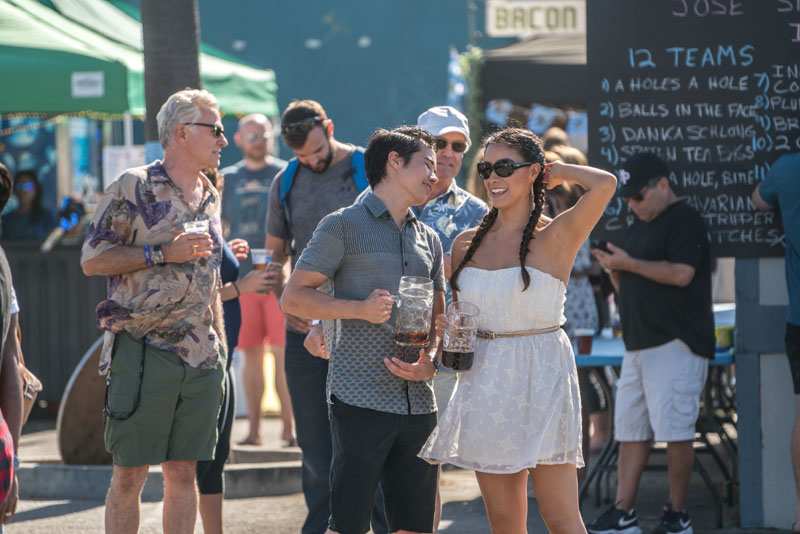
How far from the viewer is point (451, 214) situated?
20.3 feet

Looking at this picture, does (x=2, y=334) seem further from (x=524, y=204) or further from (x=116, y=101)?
(x=116, y=101)

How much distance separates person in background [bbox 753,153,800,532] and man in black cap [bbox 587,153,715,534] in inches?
14.9

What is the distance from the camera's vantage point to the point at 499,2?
14.3m

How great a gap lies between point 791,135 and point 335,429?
10.9 feet

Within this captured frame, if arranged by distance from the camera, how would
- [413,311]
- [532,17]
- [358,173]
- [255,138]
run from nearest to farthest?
1. [413,311]
2. [358,173]
3. [255,138]
4. [532,17]

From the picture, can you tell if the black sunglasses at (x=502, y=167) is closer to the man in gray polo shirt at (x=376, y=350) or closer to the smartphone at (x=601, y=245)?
the man in gray polo shirt at (x=376, y=350)

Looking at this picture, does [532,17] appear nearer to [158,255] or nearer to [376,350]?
[158,255]

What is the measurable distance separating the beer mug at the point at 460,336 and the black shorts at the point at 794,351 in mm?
2578

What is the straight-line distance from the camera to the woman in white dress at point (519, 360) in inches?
192

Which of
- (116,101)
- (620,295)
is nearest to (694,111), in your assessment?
(620,295)

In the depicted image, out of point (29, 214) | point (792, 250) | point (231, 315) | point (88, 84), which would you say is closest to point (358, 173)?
point (231, 315)

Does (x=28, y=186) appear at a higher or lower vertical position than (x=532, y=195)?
higher

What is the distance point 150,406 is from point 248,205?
4.68m

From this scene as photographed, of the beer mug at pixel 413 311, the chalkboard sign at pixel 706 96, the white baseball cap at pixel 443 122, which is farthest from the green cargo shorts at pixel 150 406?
the chalkboard sign at pixel 706 96
